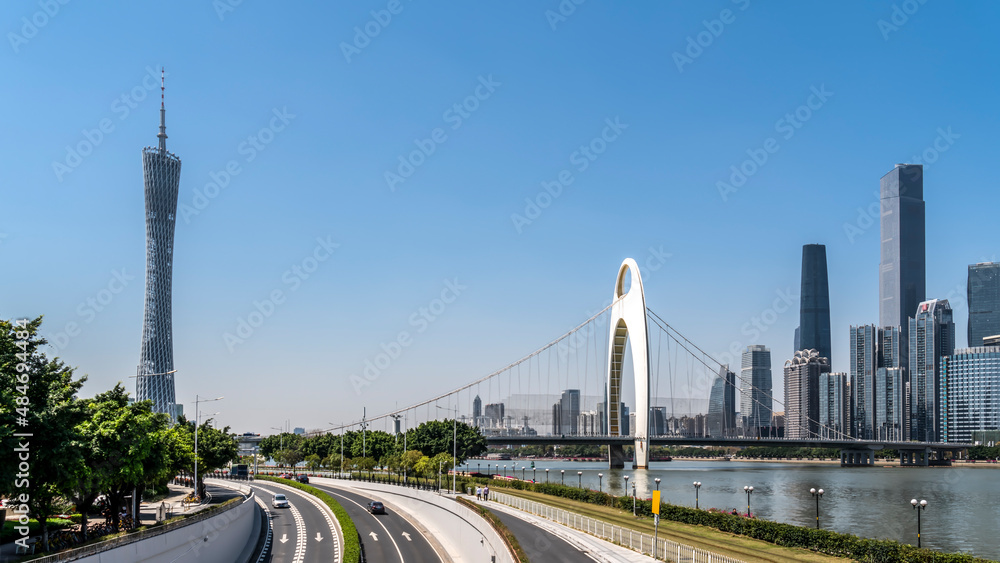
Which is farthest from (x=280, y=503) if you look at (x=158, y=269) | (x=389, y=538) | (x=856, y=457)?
(x=856, y=457)

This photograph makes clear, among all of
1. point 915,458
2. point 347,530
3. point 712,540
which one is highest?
point 712,540

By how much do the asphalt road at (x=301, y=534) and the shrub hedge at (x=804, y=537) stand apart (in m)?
19.8

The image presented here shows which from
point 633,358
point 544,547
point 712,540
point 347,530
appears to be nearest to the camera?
point 544,547

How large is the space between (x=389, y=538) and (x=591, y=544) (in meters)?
18.8

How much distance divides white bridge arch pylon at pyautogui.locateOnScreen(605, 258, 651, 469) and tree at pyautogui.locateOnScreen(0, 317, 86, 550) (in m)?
93.0

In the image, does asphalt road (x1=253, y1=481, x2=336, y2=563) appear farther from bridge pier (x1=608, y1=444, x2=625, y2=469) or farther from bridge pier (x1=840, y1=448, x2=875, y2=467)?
bridge pier (x1=840, y1=448, x2=875, y2=467)

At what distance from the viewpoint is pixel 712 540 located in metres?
38.9

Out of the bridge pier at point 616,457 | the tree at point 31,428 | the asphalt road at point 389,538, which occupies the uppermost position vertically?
the tree at point 31,428

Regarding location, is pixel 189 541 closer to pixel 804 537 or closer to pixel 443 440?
pixel 804 537

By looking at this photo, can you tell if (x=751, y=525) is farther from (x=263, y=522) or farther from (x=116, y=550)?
(x=263, y=522)

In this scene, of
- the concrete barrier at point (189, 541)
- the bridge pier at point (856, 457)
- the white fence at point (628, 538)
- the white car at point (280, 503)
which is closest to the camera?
the concrete barrier at point (189, 541)

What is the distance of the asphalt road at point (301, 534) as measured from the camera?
145 ft

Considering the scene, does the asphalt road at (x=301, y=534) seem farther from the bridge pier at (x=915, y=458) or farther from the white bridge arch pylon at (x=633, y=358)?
the bridge pier at (x=915, y=458)

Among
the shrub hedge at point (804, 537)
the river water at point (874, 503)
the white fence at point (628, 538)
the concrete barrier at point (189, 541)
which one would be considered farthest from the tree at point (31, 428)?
the river water at point (874, 503)
